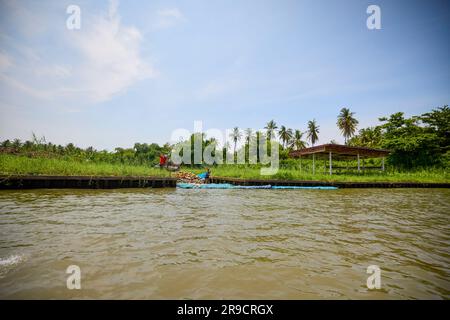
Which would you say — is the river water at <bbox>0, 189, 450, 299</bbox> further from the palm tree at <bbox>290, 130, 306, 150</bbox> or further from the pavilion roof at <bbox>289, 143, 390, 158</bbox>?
the palm tree at <bbox>290, 130, 306, 150</bbox>

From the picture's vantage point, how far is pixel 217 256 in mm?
2902

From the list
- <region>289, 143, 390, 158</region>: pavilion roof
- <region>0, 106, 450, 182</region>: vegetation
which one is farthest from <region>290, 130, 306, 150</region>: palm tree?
<region>289, 143, 390, 158</region>: pavilion roof

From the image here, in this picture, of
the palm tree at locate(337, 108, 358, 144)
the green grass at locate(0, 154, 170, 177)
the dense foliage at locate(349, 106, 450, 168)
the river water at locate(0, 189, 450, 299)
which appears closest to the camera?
the river water at locate(0, 189, 450, 299)

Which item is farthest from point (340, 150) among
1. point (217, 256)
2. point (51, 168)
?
point (51, 168)

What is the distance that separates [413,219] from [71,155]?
1610 cm

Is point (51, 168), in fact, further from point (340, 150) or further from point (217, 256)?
point (340, 150)

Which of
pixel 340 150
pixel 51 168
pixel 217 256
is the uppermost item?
pixel 340 150

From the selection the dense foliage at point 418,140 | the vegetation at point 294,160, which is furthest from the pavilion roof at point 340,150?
the dense foliage at point 418,140

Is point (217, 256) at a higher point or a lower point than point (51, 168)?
lower

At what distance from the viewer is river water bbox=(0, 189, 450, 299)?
2086 mm

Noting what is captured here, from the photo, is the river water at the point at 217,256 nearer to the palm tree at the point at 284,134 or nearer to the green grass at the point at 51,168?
the green grass at the point at 51,168

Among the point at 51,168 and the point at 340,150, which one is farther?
the point at 340,150

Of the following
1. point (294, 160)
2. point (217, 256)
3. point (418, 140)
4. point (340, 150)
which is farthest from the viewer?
point (294, 160)

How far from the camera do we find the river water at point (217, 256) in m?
2.09
